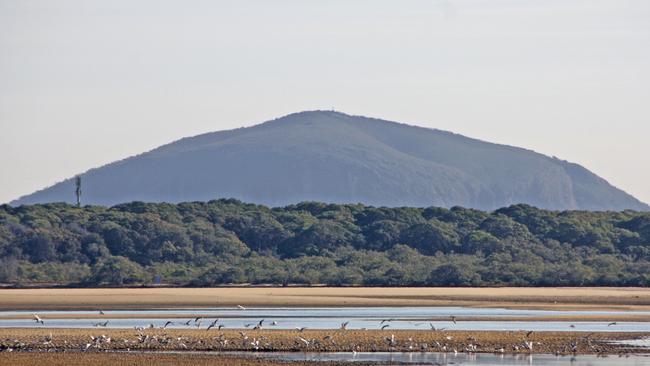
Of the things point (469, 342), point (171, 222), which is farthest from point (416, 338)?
point (171, 222)

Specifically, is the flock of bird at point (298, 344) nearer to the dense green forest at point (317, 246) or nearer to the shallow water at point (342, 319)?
the shallow water at point (342, 319)

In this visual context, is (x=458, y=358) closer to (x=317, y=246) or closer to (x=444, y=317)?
(x=444, y=317)

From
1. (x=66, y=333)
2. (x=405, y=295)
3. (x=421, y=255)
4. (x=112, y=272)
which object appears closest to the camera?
(x=66, y=333)

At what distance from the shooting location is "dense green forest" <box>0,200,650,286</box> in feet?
340

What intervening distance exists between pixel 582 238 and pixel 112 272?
40376mm

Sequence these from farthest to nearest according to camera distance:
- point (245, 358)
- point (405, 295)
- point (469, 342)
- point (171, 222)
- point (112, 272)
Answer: point (171, 222), point (112, 272), point (405, 295), point (469, 342), point (245, 358)

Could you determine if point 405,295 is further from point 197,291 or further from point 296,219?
point 296,219

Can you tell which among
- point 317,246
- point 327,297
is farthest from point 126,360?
point 317,246

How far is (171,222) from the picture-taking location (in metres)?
127

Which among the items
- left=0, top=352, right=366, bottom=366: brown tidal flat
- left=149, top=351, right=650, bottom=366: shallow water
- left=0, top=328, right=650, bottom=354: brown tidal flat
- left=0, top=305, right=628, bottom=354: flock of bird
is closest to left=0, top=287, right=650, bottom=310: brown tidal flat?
left=0, top=328, right=650, bottom=354: brown tidal flat

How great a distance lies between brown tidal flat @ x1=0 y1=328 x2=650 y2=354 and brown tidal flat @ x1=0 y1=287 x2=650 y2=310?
20.9 m

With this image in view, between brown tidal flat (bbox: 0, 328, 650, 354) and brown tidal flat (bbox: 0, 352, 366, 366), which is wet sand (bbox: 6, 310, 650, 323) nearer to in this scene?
brown tidal flat (bbox: 0, 328, 650, 354)

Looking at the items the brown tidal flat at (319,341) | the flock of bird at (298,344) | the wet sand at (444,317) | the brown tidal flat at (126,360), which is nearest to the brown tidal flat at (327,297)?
the wet sand at (444,317)

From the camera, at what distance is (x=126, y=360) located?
47812 millimetres
